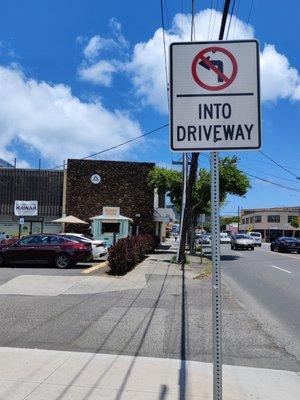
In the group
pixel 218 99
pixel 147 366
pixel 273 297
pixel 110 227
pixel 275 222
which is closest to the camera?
pixel 218 99

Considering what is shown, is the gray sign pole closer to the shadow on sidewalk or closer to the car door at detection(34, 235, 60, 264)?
the shadow on sidewalk

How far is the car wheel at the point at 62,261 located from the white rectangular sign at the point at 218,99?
58.8 ft

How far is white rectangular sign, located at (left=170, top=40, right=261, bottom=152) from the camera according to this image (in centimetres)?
374

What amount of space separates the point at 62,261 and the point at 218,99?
59.5ft

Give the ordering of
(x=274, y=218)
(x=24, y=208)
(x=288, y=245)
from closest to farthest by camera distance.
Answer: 1. (x=24, y=208)
2. (x=288, y=245)
3. (x=274, y=218)

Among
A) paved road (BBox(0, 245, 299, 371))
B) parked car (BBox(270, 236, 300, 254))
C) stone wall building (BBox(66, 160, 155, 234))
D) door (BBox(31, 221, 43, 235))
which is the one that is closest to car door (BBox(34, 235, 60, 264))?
paved road (BBox(0, 245, 299, 371))

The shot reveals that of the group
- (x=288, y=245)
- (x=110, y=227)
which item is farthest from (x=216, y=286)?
(x=288, y=245)

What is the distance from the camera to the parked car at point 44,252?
21.2m

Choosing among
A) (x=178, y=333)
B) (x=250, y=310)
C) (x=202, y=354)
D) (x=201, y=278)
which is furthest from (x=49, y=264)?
(x=202, y=354)

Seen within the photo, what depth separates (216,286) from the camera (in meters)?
3.63

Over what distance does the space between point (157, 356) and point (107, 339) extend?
3.97ft

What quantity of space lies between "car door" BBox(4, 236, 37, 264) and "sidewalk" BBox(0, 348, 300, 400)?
47.4ft

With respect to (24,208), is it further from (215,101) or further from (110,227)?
(215,101)

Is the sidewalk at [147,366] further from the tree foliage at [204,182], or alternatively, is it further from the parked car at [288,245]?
the parked car at [288,245]
